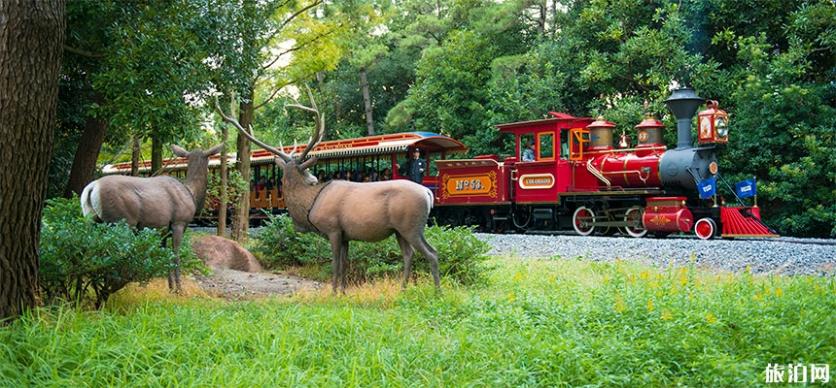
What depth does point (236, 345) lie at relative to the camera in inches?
173

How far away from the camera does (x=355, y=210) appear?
6527 mm

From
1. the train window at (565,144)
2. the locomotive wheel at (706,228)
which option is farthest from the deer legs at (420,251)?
the train window at (565,144)

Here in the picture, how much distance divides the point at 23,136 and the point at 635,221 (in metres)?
11.9

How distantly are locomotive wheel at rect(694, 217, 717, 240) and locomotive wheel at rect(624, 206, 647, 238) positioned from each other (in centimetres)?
121

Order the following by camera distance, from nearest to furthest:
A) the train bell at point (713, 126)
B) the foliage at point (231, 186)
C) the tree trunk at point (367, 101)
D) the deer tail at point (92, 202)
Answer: the deer tail at point (92, 202) → the foliage at point (231, 186) → the train bell at point (713, 126) → the tree trunk at point (367, 101)

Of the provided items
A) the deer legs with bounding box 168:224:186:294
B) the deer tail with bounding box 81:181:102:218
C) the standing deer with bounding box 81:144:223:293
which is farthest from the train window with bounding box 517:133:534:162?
the deer tail with bounding box 81:181:102:218

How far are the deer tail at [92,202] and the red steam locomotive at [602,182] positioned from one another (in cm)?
1002

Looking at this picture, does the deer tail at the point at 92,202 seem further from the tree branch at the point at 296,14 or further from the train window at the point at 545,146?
the train window at the point at 545,146

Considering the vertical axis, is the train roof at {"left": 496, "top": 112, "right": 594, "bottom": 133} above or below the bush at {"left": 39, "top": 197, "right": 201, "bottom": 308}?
above

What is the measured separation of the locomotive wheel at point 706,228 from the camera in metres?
13.1

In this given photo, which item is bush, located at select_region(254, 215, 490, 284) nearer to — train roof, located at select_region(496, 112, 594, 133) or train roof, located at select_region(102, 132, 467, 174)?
train roof, located at select_region(496, 112, 594, 133)

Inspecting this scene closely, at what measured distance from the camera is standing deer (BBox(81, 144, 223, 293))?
6.60m

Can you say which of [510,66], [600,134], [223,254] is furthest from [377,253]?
[510,66]

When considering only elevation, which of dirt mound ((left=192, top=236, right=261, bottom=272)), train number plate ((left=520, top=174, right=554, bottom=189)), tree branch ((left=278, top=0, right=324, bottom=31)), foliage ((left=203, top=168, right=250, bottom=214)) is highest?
tree branch ((left=278, top=0, right=324, bottom=31))
